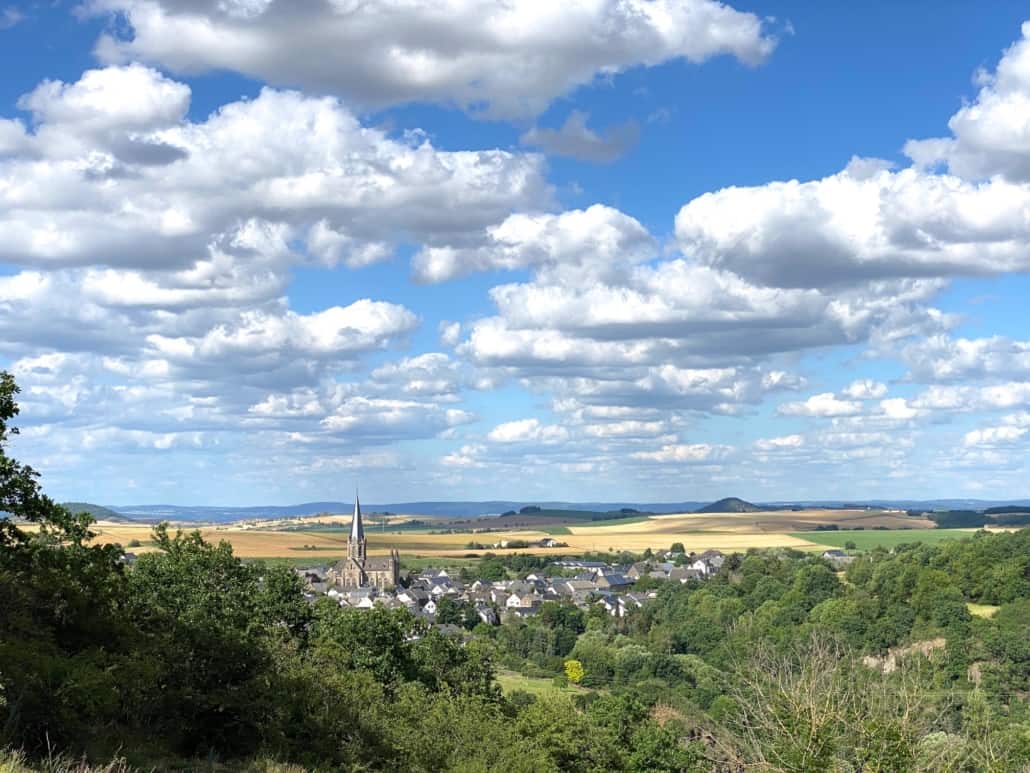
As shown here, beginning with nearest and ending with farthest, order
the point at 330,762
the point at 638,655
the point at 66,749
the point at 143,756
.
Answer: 1. the point at 66,749
2. the point at 143,756
3. the point at 330,762
4. the point at 638,655

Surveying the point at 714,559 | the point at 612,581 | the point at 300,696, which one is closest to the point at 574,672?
the point at 300,696

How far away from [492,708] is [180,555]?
18.9 metres

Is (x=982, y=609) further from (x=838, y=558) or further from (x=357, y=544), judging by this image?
(x=357, y=544)

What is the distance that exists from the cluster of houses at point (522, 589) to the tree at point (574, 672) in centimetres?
3142

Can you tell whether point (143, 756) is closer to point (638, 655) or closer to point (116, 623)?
point (116, 623)

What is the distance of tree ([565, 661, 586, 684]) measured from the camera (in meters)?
102

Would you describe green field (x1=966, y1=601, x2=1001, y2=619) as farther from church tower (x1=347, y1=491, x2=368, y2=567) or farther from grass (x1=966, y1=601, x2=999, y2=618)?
church tower (x1=347, y1=491, x2=368, y2=567)

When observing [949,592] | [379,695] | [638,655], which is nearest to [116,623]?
[379,695]

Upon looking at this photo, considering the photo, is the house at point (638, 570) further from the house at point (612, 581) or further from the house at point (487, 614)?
the house at point (487, 614)

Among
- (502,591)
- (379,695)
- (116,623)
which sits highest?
(116,623)

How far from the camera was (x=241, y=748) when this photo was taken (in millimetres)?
26406

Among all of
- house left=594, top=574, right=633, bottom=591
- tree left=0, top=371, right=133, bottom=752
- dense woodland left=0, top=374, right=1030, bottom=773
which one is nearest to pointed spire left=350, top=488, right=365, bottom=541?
house left=594, top=574, right=633, bottom=591

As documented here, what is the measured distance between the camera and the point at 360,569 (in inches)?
6526

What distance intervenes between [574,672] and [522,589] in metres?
65.5
